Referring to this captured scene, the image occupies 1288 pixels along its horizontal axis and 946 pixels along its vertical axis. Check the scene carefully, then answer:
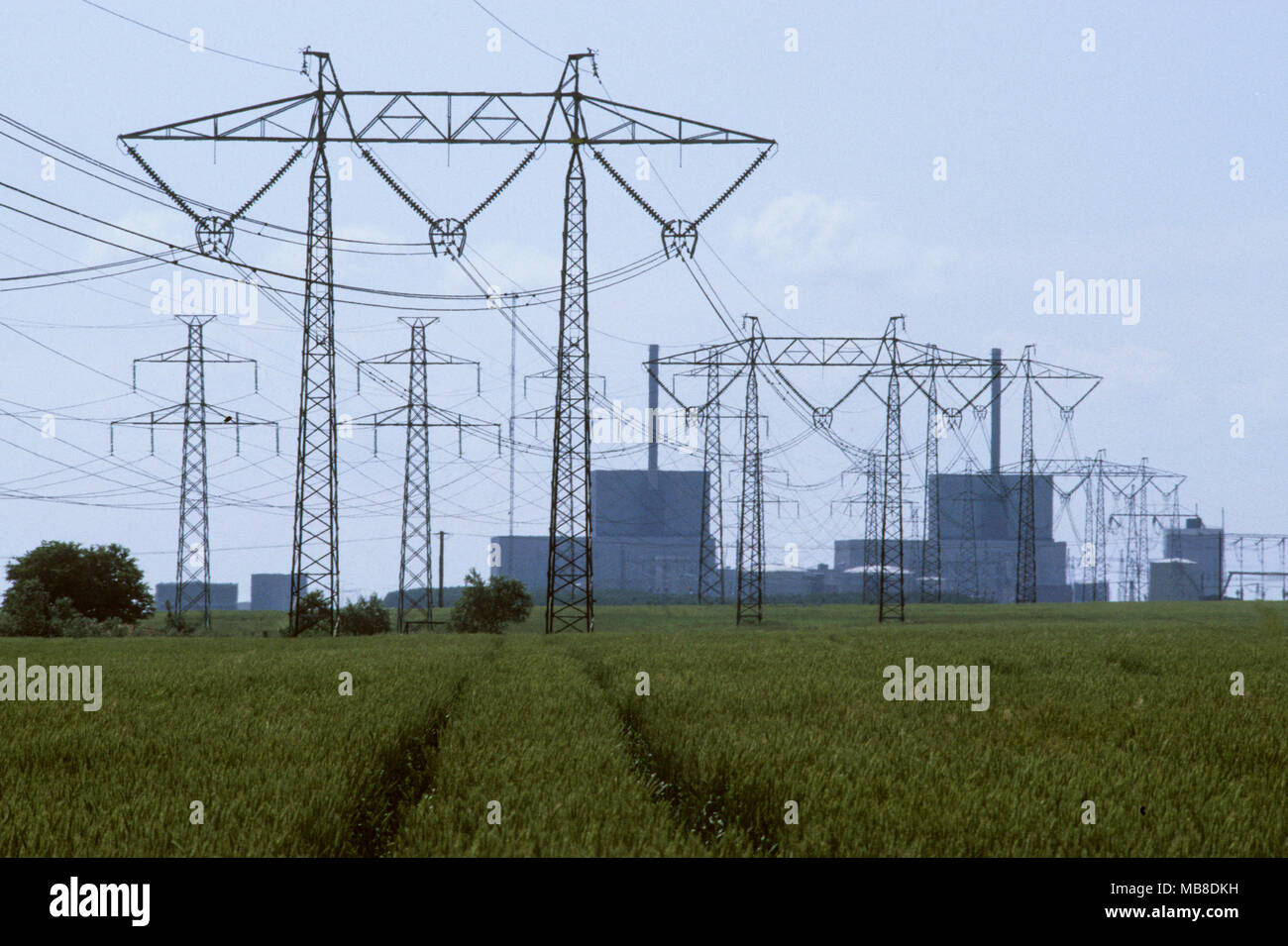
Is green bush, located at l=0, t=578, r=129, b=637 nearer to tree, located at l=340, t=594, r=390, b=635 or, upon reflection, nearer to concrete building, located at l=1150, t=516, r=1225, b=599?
tree, located at l=340, t=594, r=390, b=635

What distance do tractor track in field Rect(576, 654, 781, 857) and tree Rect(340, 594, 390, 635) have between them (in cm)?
4474

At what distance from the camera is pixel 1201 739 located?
9992 millimetres

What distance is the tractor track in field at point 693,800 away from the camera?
6195 mm

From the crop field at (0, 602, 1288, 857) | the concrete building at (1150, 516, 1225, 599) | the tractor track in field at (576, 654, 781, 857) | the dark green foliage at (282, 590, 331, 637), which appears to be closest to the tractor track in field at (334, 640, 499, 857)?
the crop field at (0, 602, 1288, 857)

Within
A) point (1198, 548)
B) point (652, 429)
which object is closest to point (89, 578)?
point (652, 429)

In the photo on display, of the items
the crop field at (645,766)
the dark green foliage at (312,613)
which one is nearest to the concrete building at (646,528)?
the dark green foliage at (312,613)

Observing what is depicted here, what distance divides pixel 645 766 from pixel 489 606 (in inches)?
1889

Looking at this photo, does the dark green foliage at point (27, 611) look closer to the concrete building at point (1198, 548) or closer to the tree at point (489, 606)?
the tree at point (489, 606)

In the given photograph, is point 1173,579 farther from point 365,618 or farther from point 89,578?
point 89,578

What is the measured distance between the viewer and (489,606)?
56438 millimetres
